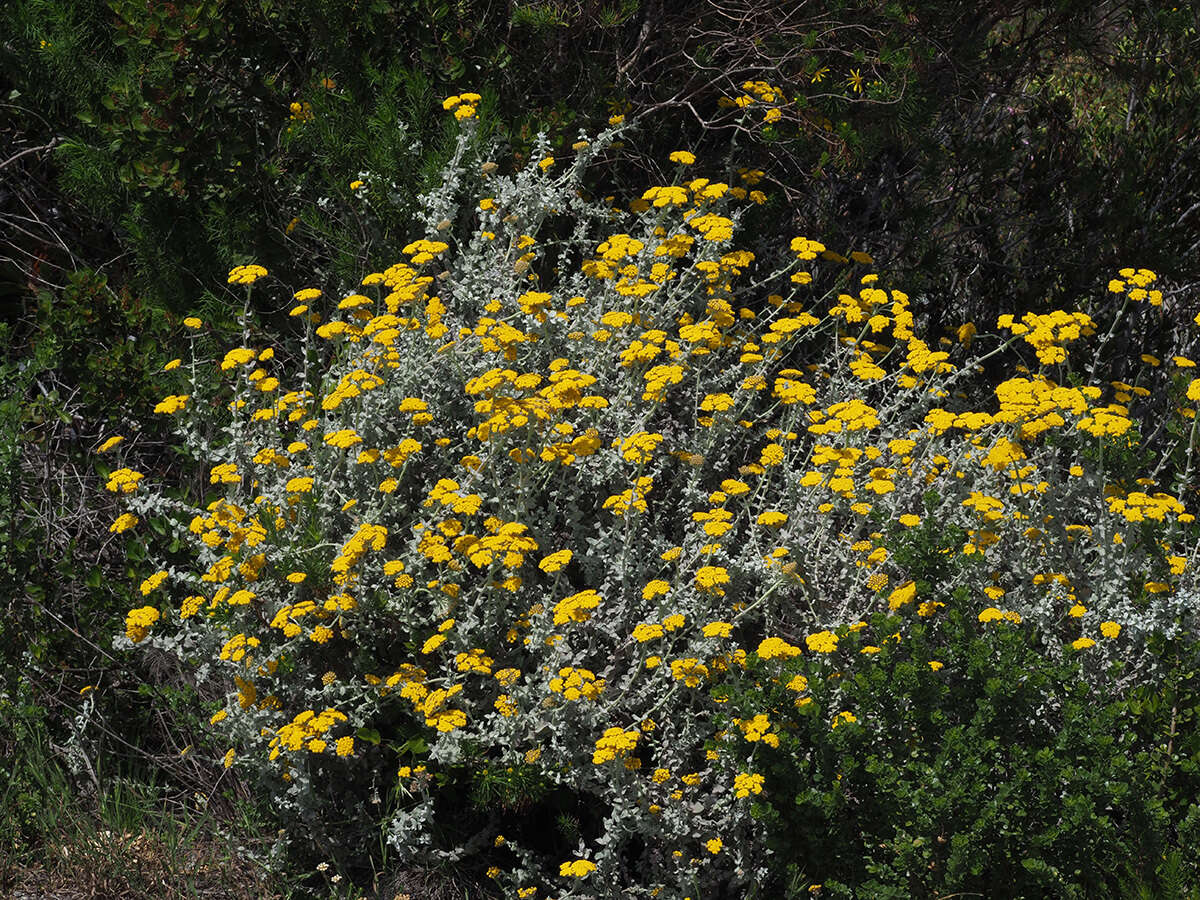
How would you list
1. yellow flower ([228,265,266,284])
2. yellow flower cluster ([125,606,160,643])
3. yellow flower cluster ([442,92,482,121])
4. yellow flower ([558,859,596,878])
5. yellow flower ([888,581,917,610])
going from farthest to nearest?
yellow flower cluster ([442,92,482,121]) → yellow flower ([228,265,266,284]) → yellow flower cluster ([125,606,160,643]) → yellow flower ([888,581,917,610]) → yellow flower ([558,859,596,878])

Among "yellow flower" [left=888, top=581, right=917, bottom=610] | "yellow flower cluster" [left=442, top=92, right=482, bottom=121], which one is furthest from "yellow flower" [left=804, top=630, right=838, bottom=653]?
"yellow flower cluster" [left=442, top=92, right=482, bottom=121]

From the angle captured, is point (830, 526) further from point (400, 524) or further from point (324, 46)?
point (324, 46)

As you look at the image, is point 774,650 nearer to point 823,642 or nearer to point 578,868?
point 823,642

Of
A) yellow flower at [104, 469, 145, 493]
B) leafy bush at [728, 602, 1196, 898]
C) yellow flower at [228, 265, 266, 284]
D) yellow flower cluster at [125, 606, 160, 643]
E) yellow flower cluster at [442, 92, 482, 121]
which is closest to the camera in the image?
leafy bush at [728, 602, 1196, 898]

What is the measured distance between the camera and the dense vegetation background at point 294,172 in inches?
155

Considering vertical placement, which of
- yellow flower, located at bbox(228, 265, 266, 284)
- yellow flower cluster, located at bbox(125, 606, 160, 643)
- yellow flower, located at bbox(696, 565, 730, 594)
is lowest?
yellow flower cluster, located at bbox(125, 606, 160, 643)

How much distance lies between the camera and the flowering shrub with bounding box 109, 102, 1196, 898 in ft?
10.6

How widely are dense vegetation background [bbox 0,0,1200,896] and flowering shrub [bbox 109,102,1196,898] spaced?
34 cm

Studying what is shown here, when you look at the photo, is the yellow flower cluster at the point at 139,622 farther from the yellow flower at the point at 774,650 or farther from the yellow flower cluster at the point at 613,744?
the yellow flower at the point at 774,650

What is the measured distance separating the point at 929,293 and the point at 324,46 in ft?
8.94

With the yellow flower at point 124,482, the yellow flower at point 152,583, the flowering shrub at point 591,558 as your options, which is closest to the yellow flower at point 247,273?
the flowering shrub at point 591,558

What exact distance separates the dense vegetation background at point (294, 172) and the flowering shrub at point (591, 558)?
336 mm

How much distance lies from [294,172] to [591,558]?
216cm

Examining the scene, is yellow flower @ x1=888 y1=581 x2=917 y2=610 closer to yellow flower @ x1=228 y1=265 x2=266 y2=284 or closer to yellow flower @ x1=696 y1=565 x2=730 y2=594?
yellow flower @ x1=696 y1=565 x2=730 y2=594
